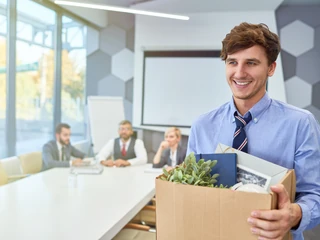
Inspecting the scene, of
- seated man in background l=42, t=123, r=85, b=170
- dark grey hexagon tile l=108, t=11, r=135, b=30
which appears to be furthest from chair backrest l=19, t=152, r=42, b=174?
dark grey hexagon tile l=108, t=11, r=135, b=30

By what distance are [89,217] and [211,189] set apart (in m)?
1.41

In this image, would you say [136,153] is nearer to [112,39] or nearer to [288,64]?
[112,39]

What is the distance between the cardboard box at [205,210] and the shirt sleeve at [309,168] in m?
0.14

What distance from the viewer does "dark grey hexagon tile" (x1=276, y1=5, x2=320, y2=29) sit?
505cm

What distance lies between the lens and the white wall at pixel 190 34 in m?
5.02

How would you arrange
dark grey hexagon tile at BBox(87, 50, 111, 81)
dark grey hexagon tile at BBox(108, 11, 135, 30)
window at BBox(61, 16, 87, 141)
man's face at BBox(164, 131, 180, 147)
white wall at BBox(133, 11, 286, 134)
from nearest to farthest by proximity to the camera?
man's face at BBox(164, 131, 180, 147), white wall at BBox(133, 11, 286, 134), window at BBox(61, 16, 87, 141), dark grey hexagon tile at BBox(108, 11, 135, 30), dark grey hexagon tile at BBox(87, 50, 111, 81)

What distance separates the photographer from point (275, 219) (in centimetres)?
73

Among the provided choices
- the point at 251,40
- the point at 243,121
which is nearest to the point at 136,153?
the point at 243,121

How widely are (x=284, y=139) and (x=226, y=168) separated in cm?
25

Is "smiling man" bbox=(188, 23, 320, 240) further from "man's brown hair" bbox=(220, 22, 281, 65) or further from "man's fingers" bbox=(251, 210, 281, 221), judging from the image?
"man's fingers" bbox=(251, 210, 281, 221)

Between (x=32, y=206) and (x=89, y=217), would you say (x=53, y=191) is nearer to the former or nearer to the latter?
(x=32, y=206)

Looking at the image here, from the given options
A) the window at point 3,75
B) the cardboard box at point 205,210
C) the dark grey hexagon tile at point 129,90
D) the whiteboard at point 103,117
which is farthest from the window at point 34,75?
the cardboard box at point 205,210

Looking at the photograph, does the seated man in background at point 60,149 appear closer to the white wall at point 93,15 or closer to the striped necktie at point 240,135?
the white wall at point 93,15

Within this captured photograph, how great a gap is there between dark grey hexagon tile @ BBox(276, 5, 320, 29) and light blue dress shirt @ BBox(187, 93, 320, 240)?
454 centimetres
